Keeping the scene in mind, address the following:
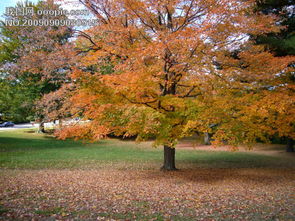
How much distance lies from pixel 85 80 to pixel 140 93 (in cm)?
205

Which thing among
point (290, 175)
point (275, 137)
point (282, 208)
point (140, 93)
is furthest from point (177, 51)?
point (275, 137)

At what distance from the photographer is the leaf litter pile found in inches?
257

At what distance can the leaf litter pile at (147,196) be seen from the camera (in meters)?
6.53

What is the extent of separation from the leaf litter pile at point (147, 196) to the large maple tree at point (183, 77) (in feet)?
6.22

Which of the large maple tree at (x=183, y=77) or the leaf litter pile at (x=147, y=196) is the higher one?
the large maple tree at (x=183, y=77)

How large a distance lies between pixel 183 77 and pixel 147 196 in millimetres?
5569

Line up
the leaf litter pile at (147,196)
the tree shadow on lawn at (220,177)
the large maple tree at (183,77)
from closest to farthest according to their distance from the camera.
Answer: the leaf litter pile at (147,196) < the large maple tree at (183,77) < the tree shadow on lawn at (220,177)

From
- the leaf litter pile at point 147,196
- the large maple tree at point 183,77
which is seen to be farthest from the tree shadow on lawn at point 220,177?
the large maple tree at point 183,77

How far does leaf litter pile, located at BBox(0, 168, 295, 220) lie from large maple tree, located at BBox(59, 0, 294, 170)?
6.22ft

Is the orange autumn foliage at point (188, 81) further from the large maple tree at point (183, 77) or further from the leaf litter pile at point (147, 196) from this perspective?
the leaf litter pile at point (147, 196)

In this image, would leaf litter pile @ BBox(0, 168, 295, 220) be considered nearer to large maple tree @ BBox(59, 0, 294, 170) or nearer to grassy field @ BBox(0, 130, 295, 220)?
grassy field @ BBox(0, 130, 295, 220)

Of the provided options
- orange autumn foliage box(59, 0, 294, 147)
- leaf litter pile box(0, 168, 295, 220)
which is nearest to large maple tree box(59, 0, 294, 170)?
orange autumn foliage box(59, 0, 294, 147)

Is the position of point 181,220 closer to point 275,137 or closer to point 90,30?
point 90,30

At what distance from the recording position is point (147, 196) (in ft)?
29.1
